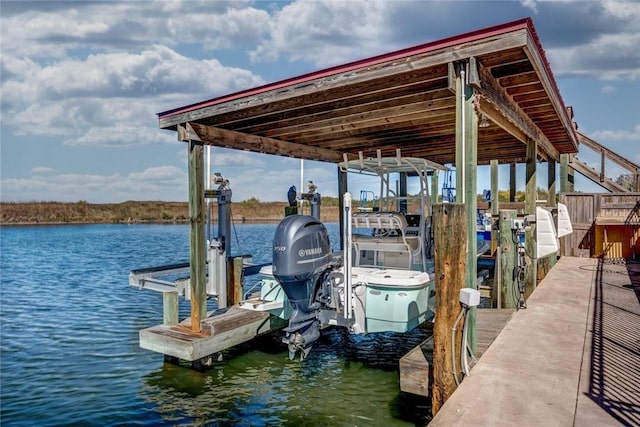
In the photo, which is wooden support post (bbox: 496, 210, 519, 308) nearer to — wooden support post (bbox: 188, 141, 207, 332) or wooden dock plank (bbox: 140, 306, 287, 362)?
wooden dock plank (bbox: 140, 306, 287, 362)

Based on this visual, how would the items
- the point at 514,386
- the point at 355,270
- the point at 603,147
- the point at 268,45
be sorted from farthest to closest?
1. the point at 603,147
2. the point at 268,45
3. the point at 355,270
4. the point at 514,386

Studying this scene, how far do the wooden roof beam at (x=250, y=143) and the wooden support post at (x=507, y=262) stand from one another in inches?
159

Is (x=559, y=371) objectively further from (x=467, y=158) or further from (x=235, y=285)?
(x=235, y=285)

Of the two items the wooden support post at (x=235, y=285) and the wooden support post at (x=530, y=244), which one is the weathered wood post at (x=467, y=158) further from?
the wooden support post at (x=235, y=285)

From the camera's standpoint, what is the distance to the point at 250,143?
25.3ft

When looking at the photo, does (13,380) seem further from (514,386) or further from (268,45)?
(268,45)

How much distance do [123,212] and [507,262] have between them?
46.0 m

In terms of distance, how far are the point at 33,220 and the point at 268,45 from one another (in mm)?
40365

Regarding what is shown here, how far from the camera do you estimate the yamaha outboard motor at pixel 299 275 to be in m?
5.11

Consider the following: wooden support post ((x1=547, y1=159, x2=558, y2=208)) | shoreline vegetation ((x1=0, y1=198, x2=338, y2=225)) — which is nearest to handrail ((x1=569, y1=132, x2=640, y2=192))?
wooden support post ((x1=547, y1=159, x2=558, y2=208))

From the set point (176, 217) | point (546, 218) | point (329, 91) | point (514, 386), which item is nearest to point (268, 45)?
point (329, 91)

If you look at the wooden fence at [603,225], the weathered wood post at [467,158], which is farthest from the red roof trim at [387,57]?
the wooden fence at [603,225]

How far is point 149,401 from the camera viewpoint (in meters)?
5.51

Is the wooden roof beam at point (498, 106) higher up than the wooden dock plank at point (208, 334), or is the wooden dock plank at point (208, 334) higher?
the wooden roof beam at point (498, 106)
